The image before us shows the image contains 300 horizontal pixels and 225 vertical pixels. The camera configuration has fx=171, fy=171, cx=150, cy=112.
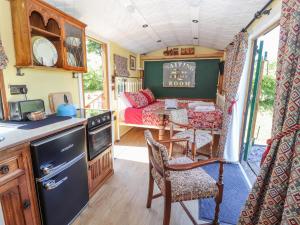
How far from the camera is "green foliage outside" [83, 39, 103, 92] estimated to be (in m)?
3.76

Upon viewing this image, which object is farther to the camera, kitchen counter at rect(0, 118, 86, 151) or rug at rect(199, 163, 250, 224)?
rug at rect(199, 163, 250, 224)

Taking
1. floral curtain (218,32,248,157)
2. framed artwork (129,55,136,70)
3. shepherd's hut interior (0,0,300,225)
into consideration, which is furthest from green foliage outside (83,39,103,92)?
floral curtain (218,32,248,157)

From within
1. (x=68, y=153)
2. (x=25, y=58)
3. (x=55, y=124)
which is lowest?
(x=68, y=153)

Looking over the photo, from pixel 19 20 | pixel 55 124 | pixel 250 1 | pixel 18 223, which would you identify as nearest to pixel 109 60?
pixel 19 20

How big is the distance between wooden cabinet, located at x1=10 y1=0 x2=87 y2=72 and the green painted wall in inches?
126

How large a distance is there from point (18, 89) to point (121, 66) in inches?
93.1

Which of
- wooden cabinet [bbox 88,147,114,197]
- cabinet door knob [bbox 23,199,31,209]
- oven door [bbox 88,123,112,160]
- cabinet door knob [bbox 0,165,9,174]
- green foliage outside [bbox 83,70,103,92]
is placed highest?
green foliage outside [bbox 83,70,103,92]

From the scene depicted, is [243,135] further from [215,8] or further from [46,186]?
[46,186]

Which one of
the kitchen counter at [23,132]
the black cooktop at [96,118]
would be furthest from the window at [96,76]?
the kitchen counter at [23,132]

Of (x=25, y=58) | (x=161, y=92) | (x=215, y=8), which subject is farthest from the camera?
(x=161, y=92)

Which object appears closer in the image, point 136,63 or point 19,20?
point 19,20

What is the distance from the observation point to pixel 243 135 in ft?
9.06

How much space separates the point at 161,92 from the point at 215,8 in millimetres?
3164

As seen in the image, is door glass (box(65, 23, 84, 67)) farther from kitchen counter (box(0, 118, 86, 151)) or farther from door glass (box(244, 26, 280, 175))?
door glass (box(244, 26, 280, 175))
